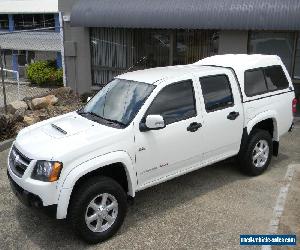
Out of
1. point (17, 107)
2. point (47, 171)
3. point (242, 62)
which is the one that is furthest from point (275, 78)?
point (17, 107)

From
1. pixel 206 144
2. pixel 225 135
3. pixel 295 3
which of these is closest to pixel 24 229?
pixel 206 144

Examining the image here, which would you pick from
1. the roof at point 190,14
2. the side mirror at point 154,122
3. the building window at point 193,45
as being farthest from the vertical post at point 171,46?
the side mirror at point 154,122

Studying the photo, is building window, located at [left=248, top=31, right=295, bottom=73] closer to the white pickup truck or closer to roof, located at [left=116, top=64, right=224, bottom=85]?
the white pickup truck

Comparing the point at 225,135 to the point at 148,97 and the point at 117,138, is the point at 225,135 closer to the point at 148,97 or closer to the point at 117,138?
the point at 148,97

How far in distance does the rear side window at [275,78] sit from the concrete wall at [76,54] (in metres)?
8.27

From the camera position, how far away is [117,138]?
4.89m

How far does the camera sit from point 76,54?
13.8 meters

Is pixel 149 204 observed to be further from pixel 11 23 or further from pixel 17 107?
pixel 11 23

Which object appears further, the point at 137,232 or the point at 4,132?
the point at 4,132

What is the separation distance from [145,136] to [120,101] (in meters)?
0.78

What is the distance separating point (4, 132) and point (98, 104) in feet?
13.1

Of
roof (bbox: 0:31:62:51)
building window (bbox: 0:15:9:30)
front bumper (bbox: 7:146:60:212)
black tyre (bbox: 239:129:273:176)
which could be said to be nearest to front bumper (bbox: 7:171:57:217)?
front bumper (bbox: 7:146:60:212)

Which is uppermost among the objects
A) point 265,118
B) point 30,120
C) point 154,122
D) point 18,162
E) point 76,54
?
point 76,54

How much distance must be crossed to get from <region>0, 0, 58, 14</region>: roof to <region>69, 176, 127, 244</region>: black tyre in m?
25.7
